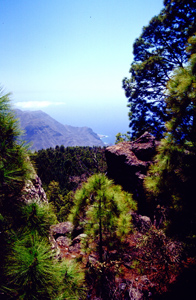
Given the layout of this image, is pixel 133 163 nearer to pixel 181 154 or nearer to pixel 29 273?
pixel 181 154

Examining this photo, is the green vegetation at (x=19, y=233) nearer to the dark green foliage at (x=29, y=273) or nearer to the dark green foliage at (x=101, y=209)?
the dark green foliage at (x=29, y=273)

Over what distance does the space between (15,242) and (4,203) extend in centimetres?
37

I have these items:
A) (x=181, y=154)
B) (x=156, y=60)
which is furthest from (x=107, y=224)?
(x=156, y=60)

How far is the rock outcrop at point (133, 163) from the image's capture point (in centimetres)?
609

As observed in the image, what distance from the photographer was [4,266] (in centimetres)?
131

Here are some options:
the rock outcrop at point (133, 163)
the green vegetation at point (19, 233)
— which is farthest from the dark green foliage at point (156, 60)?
the green vegetation at point (19, 233)

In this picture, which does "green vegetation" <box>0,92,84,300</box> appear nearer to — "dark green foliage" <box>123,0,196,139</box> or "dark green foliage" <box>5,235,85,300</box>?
"dark green foliage" <box>5,235,85,300</box>

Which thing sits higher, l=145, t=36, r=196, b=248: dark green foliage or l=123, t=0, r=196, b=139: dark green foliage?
l=123, t=0, r=196, b=139: dark green foliage

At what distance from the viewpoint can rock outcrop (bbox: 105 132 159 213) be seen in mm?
6086

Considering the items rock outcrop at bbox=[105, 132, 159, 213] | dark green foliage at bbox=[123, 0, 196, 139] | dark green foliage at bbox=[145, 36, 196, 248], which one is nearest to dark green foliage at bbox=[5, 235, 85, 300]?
dark green foliage at bbox=[145, 36, 196, 248]

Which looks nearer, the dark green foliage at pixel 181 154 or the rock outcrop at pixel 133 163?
the dark green foliage at pixel 181 154

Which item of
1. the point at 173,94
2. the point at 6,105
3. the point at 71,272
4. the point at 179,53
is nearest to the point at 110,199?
the point at 71,272

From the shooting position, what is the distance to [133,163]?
6.55 meters

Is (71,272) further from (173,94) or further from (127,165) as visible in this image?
(127,165)
